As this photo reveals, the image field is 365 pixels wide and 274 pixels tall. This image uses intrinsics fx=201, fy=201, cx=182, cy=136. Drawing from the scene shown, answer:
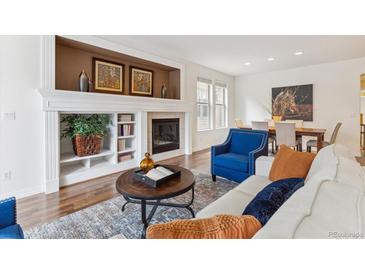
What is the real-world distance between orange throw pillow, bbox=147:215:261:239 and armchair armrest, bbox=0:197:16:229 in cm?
123

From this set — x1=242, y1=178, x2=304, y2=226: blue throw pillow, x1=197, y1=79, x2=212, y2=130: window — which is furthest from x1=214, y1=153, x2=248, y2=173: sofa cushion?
x1=197, y1=79, x2=212, y2=130: window

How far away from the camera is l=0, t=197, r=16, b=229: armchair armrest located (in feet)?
4.24

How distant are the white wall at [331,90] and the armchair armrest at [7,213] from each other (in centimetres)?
685

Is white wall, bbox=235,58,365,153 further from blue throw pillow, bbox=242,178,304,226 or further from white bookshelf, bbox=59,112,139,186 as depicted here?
blue throw pillow, bbox=242,178,304,226

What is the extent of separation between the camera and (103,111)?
3.56 metres

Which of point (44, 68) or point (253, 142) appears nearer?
point (44, 68)

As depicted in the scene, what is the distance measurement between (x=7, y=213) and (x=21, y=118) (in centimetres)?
184

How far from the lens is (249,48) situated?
14.1 ft

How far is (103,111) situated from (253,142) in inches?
102

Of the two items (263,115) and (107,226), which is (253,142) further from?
(263,115)

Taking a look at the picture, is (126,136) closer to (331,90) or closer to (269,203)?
(269,203)

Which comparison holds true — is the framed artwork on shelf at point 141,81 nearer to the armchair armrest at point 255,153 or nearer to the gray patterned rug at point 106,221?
the gray patterned rug at point 106,221
